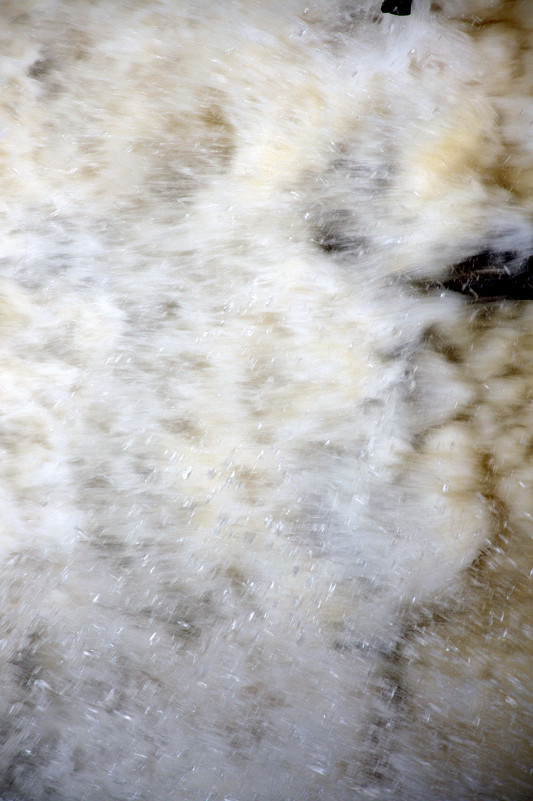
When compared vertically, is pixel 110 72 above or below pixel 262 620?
above

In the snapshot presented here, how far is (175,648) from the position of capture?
187cm

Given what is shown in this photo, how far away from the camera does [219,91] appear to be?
6.41ft

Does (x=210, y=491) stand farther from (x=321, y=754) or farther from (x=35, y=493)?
Result: (x=321, y=754)

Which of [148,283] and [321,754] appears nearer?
[321,754]

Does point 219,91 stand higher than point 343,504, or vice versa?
point 219,91

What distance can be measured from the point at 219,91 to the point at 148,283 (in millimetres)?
618

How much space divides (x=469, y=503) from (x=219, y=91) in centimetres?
142

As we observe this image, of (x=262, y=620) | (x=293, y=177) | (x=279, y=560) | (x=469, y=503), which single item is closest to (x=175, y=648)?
(x=262, y=620)

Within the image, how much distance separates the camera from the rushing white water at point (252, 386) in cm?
180

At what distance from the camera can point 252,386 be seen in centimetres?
193

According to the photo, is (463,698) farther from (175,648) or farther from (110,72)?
(110,72)

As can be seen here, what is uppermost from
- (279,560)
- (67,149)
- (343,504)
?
(67,149)

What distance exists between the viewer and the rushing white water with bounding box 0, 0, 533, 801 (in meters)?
1.80

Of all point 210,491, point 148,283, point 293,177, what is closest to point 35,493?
point 210,491
